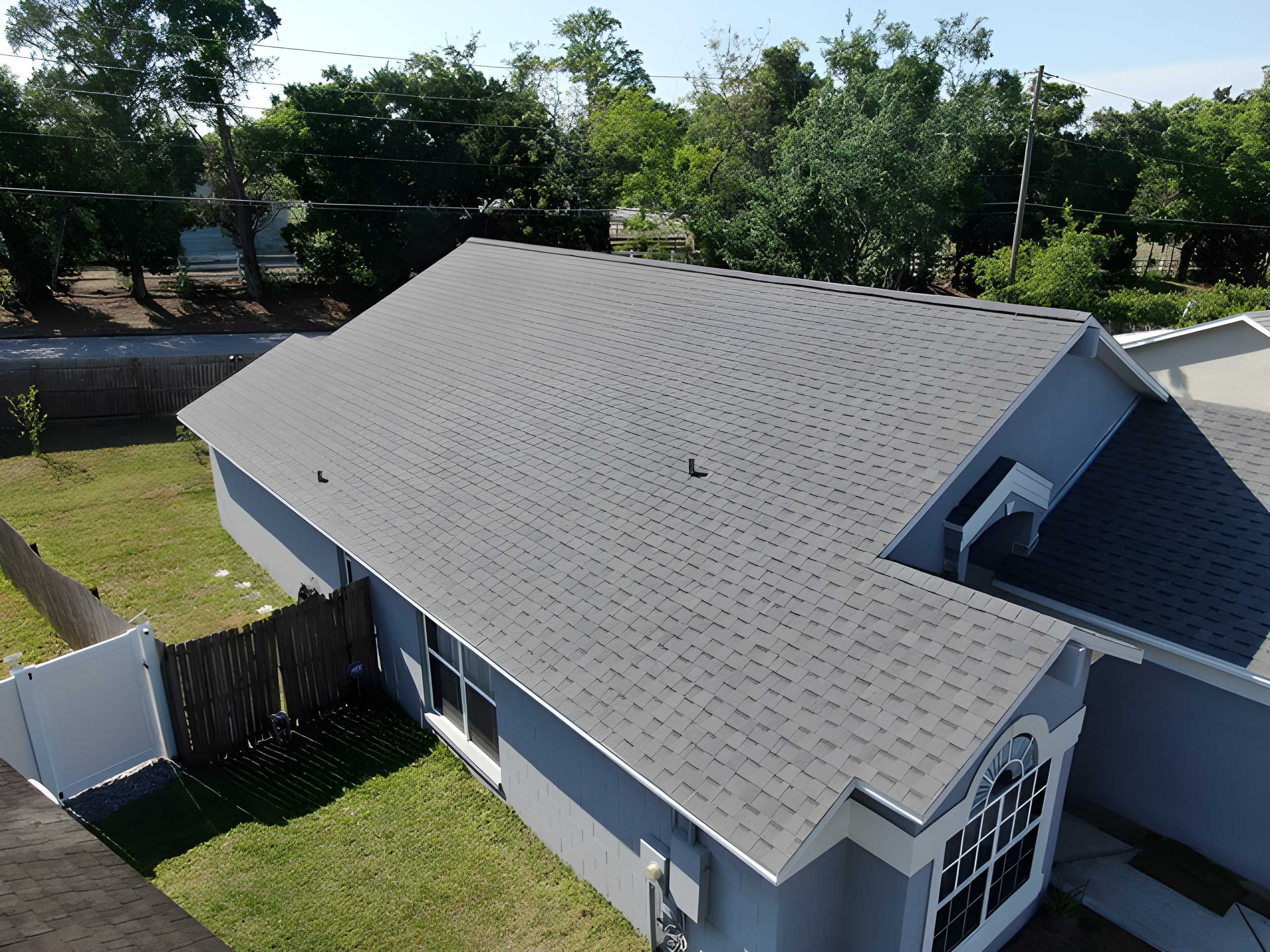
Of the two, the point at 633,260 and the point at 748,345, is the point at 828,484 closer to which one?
the point at 748,345

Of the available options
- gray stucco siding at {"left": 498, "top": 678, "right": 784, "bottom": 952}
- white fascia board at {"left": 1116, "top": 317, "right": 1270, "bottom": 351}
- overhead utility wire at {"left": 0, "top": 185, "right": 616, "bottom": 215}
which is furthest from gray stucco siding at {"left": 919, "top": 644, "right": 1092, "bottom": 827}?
overhead utility wire at {"left": 0, "top": 185, "right": 616, "bottom": 215}

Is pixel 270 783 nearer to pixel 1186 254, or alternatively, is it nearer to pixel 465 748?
pixel 465 748

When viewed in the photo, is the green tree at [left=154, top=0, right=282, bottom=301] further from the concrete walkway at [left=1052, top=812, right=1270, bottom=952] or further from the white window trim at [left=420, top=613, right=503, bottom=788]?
the concrete walkway at [left=1052, top=812, right=1270, bottom=952]

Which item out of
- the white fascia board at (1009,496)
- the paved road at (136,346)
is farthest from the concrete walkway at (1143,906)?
the paved road at (136,346)

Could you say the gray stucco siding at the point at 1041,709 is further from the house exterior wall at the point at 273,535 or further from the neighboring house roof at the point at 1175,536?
the house exterior wall at the point at 273,535

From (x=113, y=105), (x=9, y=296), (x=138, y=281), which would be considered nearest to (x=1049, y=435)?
(x=113, y=105)
